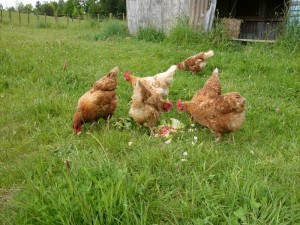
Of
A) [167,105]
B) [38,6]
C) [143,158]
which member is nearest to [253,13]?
[167,105]

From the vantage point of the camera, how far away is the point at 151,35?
10.0 metres

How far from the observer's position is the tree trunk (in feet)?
28.2

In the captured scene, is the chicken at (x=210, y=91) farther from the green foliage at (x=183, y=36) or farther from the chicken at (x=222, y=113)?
the green foliage at (x=183, y=36)

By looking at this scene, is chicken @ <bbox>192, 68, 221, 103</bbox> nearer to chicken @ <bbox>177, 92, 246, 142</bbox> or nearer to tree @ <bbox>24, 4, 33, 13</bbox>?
chicken @ <bbox>177, 92, 246, 142</bbox>

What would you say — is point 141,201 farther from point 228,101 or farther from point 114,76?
point 114,76

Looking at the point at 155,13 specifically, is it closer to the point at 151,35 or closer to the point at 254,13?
the point at 151,35

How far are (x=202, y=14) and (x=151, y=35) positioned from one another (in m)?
2.11

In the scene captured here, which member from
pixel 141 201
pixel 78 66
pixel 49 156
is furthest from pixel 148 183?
pixel 78 66

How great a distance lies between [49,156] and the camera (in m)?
2.96

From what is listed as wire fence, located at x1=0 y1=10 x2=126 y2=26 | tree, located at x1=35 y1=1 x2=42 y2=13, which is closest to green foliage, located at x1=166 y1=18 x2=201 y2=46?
wire fence, located at x1=0 y1=10 x2=126 y2=26

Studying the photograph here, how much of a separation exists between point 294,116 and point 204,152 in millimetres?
1936

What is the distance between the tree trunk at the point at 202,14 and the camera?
859 centimetres

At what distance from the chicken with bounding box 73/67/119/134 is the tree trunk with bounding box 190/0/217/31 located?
5730mm

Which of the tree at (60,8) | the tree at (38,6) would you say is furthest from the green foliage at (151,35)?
the tree at (38,6)
